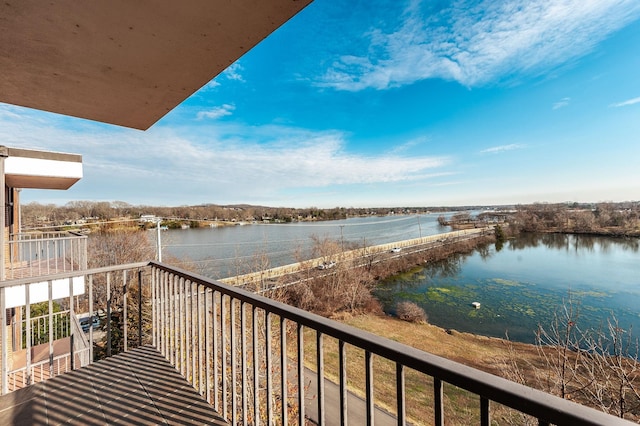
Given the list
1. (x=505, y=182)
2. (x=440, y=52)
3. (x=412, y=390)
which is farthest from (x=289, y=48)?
(x=505, y=182)

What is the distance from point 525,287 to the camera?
20594 millimetres

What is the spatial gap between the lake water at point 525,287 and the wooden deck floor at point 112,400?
1369cm

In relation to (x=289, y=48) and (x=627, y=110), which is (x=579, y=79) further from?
(x=289, y=48)

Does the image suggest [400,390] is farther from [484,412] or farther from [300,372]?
[300,372]

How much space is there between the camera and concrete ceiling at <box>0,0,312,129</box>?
111 cm

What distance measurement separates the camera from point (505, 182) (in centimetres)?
2542

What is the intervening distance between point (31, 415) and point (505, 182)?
1201 inches

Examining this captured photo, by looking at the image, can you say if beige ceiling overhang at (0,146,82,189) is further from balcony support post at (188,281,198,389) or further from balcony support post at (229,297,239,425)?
balcony support post at (229,297,239,425)

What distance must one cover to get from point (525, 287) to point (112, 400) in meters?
25.4

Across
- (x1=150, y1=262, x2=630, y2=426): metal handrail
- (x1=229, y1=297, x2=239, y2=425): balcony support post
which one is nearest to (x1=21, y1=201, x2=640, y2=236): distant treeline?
(x1=229, y1=297, x2=239, y2=425): balcony support post

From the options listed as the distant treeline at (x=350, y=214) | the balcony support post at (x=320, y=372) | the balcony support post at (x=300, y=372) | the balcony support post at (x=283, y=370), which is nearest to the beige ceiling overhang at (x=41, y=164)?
the distant treeline at (x=350, y=214)

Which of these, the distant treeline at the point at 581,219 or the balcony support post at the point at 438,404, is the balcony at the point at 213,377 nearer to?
the balcony support post at the point at 438,404

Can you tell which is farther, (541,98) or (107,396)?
(541,98)

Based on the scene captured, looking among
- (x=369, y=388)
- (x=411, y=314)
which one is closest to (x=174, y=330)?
(x=369, y=388)
